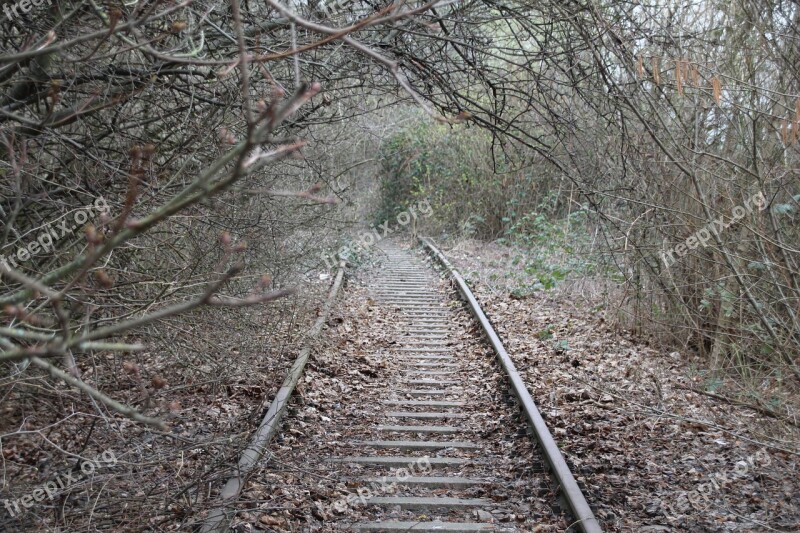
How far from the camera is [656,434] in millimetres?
6305

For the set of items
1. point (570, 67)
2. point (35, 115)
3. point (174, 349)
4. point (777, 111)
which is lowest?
point (174, 349)

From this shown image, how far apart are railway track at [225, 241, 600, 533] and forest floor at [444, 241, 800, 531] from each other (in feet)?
1.10

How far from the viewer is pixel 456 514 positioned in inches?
195

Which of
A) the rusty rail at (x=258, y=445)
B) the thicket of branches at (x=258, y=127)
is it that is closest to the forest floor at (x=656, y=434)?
the thicket of branches at (x=258, y=127)

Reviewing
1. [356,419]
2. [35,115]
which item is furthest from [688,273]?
[35,115]

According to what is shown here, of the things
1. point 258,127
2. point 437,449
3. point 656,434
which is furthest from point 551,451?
point 258,127

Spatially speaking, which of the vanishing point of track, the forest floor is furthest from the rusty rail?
the forest floor

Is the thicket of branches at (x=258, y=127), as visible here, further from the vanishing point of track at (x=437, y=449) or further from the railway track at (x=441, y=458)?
the vanishing point of track at (x=437, y=449)

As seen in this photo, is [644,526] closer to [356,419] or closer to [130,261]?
[356,419]

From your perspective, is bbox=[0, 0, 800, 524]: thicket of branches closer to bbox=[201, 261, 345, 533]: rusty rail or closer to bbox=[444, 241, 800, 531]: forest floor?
bbox=[444, 241, 800, 531]: forest floor

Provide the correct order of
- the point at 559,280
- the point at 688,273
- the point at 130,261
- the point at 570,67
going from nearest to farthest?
the point at 130,261, the point at 570,67, the point at 688,273, the point at 559,280

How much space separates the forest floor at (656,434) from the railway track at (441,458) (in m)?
0.33

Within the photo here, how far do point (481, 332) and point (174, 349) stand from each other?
6098 mm

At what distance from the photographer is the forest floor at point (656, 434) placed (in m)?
4.75
